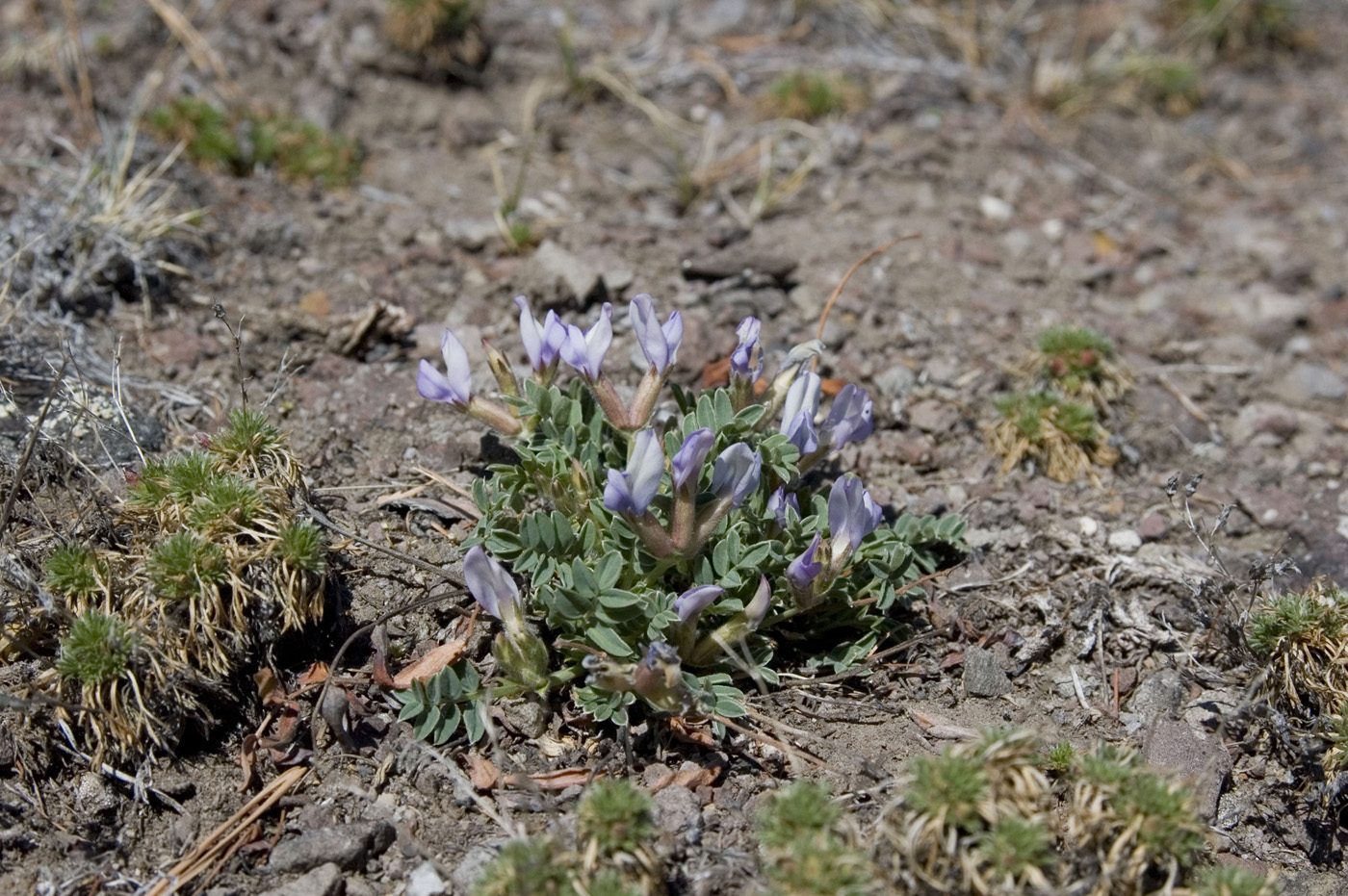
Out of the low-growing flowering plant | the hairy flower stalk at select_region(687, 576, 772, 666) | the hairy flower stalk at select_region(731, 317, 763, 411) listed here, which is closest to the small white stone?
the low-growing flowering plant

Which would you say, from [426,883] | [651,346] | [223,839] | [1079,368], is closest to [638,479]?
[651,346]

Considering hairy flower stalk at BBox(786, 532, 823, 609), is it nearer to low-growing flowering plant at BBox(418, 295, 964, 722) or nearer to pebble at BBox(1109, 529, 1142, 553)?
low-growing flowering plant at BBox(418, 295, 964, 722)

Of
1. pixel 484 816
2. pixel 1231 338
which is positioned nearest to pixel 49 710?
pixel 484 816

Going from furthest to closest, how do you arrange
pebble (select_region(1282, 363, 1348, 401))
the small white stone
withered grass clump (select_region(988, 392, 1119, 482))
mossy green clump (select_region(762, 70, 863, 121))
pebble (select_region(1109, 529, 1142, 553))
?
mossy green clump (select_region(762, 70, 863, 121)) → the small white stone → pebble (select_region(1282, 363, 1348, 401)) → withered grass clump (select_region(988, 392, 1119, 482)) → pebble (select_region(1109, 529, 1142, 553))

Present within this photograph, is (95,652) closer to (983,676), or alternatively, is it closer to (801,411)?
(801,411)

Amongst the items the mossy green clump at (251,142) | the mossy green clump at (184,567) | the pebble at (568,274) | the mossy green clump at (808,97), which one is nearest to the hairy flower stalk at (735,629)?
the mossy green clump at (184,567)

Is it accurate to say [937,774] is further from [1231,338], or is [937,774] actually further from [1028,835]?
[1231,338]
